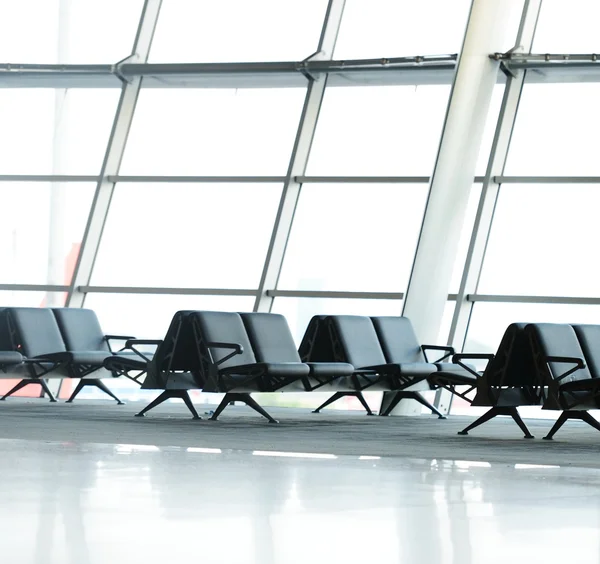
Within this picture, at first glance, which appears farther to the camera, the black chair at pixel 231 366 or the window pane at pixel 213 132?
the window pane at pixel 213 132

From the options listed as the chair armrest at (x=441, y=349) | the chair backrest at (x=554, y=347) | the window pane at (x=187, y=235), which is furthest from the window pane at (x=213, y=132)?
the chair backrest at (x=554, y=347)

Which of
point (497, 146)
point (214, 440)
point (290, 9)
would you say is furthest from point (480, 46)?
point (214, 440)

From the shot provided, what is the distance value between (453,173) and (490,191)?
82 cm

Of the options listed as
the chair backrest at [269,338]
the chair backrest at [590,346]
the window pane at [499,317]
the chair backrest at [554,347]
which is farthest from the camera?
the window pane at [499,317]

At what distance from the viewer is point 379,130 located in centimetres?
1290

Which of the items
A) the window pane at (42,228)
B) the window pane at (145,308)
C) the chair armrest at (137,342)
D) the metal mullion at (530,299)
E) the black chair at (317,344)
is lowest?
the black chair at (317,344)

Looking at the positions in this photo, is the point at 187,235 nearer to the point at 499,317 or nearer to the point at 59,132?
the point at 59,132

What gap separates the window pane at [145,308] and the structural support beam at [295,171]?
34 cm

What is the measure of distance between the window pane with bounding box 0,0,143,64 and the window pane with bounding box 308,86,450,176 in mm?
2735

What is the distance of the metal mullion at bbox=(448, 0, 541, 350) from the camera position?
11953mm

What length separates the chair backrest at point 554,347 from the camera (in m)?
7.66

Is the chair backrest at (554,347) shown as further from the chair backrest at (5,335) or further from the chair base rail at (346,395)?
the chair backrest at (5,335)

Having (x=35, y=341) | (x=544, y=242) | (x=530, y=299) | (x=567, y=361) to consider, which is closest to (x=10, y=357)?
(x=35, y=341)

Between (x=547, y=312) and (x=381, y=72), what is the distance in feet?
10.3
